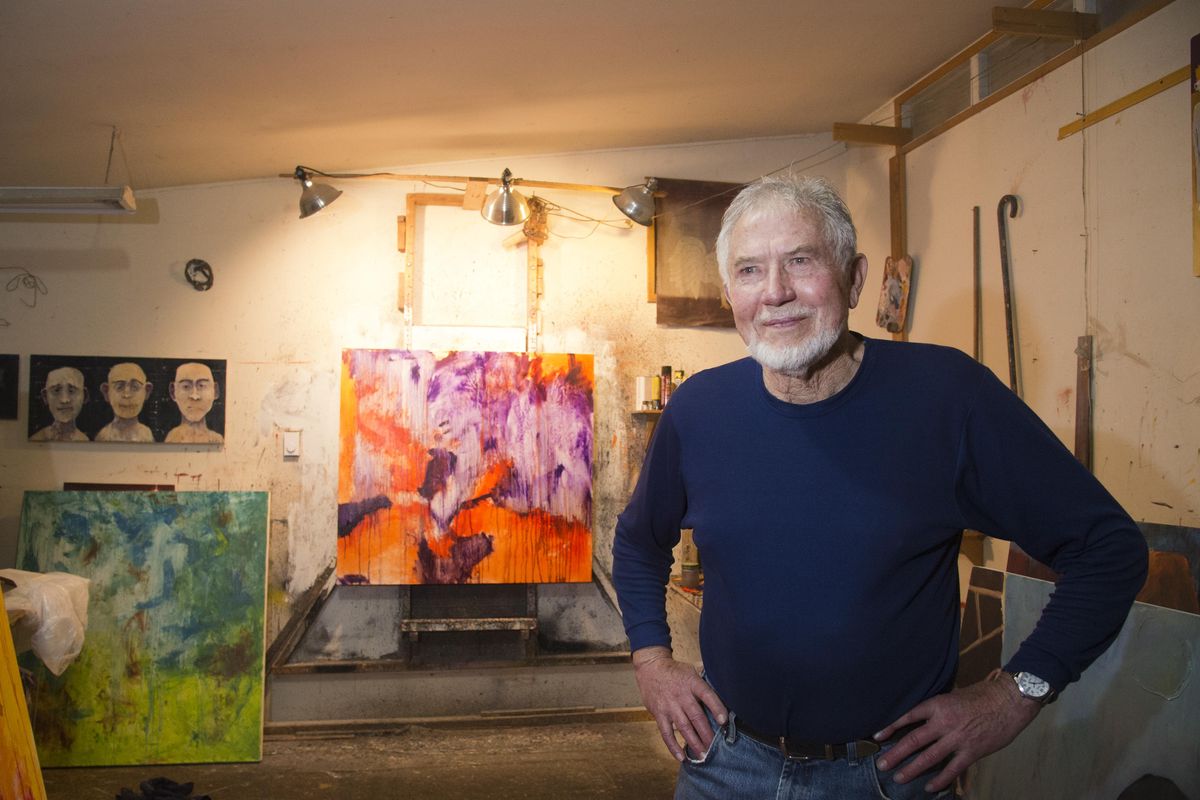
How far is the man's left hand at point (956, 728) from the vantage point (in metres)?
1.28

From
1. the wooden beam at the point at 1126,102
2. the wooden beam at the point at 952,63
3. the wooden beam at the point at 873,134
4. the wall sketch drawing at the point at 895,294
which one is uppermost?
the wooden beam at the point at 952,63

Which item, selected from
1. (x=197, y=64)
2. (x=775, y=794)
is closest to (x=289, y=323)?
(x=197, y=64)

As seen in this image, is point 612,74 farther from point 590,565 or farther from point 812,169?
point 590,565

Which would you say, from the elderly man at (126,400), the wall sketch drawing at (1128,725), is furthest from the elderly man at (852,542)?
the elderly man at (126,400)

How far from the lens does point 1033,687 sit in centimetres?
132

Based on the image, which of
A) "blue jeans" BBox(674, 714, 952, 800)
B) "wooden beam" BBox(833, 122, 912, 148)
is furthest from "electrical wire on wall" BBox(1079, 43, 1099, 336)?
"blue jeans" BBox(674, 714, 952, 800)

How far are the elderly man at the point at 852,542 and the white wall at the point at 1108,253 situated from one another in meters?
1.42

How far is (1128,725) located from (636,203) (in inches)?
119

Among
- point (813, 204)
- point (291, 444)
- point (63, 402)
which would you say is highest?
point (813, 204)

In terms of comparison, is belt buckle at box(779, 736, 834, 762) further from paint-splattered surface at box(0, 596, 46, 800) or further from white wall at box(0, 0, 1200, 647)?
white wall at box(0, 0, 1200, 647)

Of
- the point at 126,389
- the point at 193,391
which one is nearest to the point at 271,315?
the point at 193,391

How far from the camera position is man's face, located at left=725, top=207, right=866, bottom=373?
1.43 m

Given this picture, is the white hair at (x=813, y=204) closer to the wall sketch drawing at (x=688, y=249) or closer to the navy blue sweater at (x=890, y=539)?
the navy blue sweater at (x=890, y=539)

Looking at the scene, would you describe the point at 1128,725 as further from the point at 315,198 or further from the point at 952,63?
the point at 315,198
